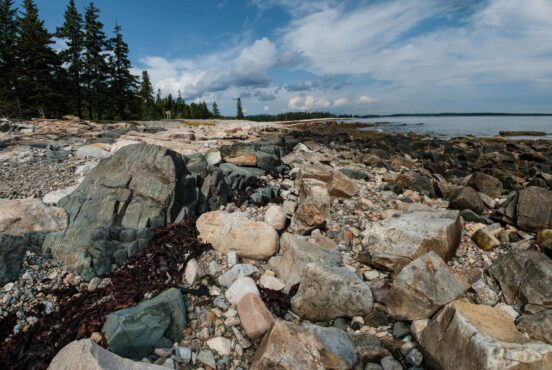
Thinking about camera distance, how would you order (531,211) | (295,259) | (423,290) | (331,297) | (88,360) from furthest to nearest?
(531,211)
(295,259)
(331,297)
(423,290)
(88,360)

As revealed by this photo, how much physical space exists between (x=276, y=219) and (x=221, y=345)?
3079mm

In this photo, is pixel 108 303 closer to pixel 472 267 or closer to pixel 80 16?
pixel 472 267

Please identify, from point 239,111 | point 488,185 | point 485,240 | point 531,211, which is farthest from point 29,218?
point 239,111

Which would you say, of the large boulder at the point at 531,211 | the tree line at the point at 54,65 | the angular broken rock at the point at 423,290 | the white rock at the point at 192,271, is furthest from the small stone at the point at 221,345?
the tree line at the point at 54,65

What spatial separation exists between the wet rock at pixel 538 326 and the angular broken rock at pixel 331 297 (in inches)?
68.9

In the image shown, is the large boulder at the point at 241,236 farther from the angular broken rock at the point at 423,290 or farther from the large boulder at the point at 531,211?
the large boulder at the point at 531,211

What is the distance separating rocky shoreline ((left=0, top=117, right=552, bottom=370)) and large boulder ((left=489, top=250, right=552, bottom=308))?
2cm

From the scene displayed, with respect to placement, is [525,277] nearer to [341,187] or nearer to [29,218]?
[341,187]

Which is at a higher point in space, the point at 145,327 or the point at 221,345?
the point at 145,327

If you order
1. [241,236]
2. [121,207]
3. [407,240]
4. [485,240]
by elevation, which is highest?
[121,207]

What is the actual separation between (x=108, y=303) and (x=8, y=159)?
28.8 feet

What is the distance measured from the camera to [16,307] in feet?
Answer: 14.2

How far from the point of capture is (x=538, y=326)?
12.0ft

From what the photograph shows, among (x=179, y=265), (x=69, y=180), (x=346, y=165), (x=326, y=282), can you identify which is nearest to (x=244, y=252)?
(x=179, y=265)
